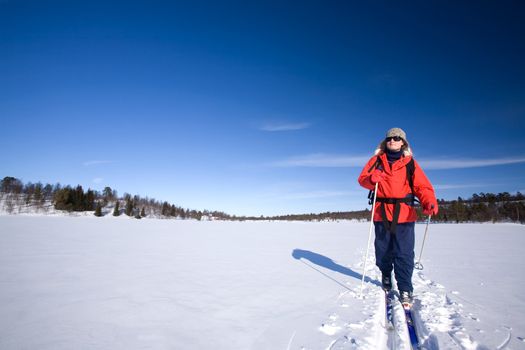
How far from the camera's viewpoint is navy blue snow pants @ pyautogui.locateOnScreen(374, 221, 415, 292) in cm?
375

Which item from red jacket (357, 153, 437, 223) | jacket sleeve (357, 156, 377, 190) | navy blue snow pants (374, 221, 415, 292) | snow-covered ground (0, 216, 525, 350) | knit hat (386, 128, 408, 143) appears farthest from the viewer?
jacket sleeve (357, 156, 377, 190)

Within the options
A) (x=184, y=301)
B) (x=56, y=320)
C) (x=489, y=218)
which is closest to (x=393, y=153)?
(x=184, y=301)

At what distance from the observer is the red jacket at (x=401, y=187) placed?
389cm

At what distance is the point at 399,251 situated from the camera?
3875 millimetres

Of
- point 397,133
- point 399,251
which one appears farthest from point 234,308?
point 397,133

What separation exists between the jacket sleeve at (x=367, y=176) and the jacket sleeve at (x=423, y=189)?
62 cm

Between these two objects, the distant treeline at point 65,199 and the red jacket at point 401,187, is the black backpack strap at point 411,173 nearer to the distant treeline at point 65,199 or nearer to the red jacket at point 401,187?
the red jacket at point 401,187

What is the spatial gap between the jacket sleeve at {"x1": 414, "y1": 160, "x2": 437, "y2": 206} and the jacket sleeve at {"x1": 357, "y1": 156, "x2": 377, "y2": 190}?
24.4 inches

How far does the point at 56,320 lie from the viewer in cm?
261

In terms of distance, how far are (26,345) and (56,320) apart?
1.86 ft

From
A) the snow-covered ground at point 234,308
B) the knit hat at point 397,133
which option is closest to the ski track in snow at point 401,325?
the snow-covered ground at point 234,308

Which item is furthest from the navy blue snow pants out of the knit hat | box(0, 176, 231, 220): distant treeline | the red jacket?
box(0, 176, 231, 220): distant treeline

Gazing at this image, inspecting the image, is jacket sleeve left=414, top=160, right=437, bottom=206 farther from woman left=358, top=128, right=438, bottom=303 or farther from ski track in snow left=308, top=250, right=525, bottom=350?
ski track in snow left=308, top=250, right=525, bottom=350

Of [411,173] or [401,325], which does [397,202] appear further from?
[401,325]
